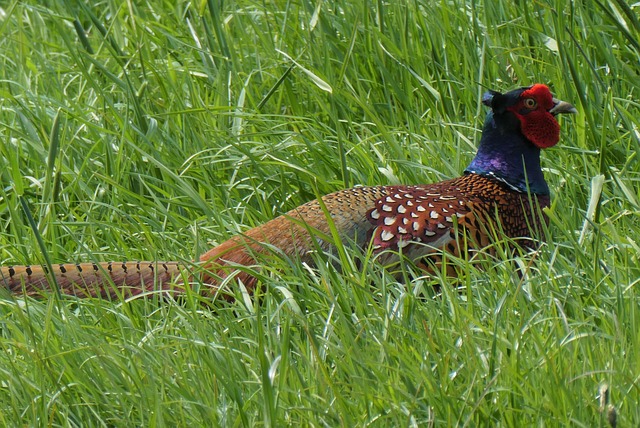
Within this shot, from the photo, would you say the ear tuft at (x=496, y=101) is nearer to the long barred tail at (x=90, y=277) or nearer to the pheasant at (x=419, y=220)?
the pheasant at (x=419, y=220)

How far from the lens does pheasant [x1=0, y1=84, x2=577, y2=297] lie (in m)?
3.46

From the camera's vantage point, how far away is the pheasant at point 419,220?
11.4 feet

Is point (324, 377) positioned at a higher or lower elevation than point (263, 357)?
lower

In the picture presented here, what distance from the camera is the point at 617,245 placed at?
3096 millimetres

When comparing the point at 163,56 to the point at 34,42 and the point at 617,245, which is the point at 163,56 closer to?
the point at 34,42

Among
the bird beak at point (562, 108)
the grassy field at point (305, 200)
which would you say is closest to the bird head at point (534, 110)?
the bird beak at point (562, 108)

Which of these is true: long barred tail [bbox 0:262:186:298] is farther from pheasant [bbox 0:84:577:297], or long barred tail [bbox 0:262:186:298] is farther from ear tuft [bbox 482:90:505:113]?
ear tuft [bbox 482:90:505:113]

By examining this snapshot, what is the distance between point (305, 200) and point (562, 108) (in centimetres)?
93

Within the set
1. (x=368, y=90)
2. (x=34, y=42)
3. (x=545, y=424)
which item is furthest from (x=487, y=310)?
(x=34, y=42)

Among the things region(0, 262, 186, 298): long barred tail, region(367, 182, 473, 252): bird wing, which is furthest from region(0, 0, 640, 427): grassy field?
region(367, 182, 473, 252): bird wing

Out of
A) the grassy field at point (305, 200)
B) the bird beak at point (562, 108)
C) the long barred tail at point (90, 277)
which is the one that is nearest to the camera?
the grassy field at point (305, 200)

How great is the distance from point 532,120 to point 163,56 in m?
1.77

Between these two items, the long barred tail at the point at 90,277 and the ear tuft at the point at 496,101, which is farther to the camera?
the ear tuft at the point at 496,101

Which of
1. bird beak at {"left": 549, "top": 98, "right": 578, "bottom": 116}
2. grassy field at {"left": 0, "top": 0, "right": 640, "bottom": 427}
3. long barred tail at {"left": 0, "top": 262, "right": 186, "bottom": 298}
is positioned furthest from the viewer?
bird beak at {"left": 549, "top": 98, "right": 578, "bottom": 116}
